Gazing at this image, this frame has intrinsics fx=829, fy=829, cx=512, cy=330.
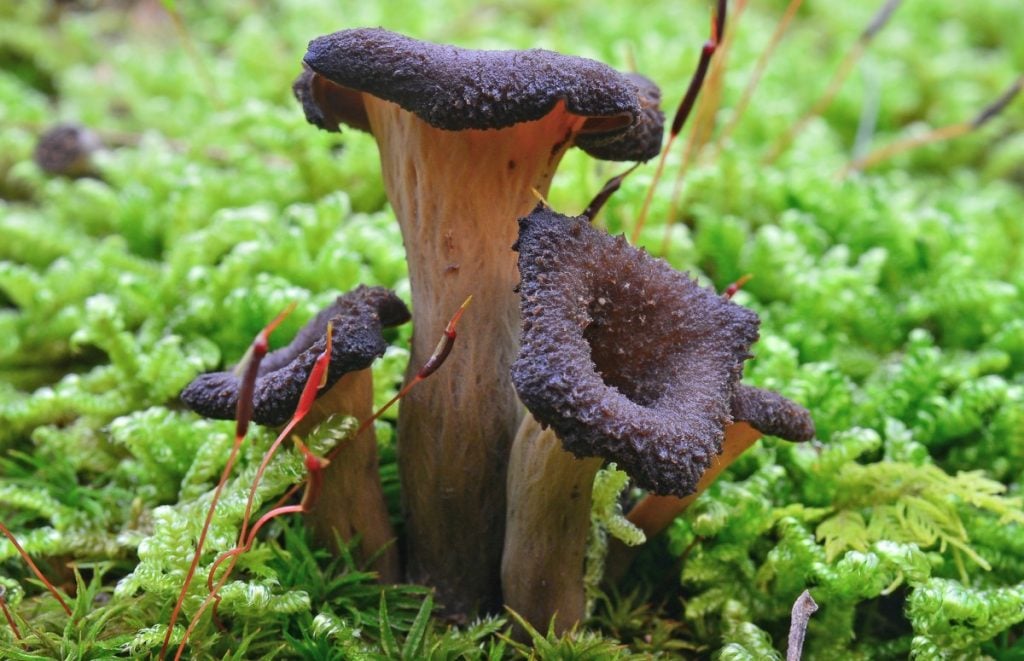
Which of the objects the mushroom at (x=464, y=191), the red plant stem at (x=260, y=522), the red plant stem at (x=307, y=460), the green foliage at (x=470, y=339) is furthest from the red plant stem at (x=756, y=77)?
the red plant stem at (x=260, y=522)

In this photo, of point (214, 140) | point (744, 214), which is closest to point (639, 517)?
point (744, 214)

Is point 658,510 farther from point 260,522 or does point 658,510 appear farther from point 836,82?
point 836,82

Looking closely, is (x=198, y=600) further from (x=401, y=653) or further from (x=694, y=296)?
(x=694, y=296)

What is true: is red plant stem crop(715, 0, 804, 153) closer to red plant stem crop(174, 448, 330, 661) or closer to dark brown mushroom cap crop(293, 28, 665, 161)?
dark brown mushroom cap crop(293, 28, 665, 161)

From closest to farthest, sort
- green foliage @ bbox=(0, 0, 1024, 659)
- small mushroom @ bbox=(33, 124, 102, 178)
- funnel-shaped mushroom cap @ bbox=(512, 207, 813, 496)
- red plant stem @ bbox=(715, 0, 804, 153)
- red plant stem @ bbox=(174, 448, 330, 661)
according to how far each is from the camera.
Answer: funnel-shaped mushroom cap @ bbox=(512, 207, 813, 496), red plant stem @ bbox=(174, 448, 330, 661), green foliage @ bbox=(0, 0, 1024, 659), red plant stem @ bbox=(715, 0, 804, 153), small mushroom @ bbox=(33, 124, 102, 178)

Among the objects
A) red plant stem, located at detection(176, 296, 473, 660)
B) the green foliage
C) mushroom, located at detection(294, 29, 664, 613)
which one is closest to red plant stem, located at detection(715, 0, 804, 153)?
the green foliage

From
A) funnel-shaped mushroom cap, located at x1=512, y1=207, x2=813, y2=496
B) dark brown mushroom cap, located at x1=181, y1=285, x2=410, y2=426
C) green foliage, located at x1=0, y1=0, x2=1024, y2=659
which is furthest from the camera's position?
green foliage, located at x1=0, y1=0, x2=1024, y2=659
